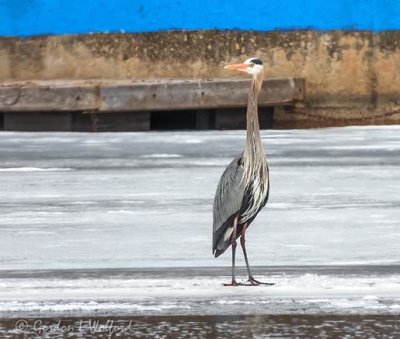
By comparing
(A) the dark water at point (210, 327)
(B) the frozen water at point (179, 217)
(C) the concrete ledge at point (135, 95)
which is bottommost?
(A) the dark water at point (210, 327)

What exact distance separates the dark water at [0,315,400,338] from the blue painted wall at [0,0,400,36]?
1035cm

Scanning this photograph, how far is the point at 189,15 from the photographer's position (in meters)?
16.1

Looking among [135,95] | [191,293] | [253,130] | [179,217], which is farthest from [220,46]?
[191,293]

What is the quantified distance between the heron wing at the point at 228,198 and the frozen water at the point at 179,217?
0.29 metres

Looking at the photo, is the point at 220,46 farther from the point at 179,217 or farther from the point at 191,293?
the point at 191,293

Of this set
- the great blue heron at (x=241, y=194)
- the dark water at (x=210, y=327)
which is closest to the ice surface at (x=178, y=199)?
the great blue heron at (x=241, y=194)

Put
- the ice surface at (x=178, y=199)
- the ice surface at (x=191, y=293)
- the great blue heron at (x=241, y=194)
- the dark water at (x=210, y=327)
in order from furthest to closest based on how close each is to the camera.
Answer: the ice surface at (x=178, y=199) < the great blue heron at (x=241, y=194) < the ice surface at (x=191, y=293) < the dark water at (x=210, y=327)

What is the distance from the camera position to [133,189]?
10.7 metres

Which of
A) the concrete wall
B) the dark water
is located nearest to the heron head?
the dark water

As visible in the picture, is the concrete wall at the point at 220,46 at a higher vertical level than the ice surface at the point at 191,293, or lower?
higher

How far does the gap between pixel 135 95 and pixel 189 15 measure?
1.53 m

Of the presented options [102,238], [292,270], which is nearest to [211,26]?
[102,238]

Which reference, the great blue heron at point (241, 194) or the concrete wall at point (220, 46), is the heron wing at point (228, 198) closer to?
the great blue heron at point (241, 194)

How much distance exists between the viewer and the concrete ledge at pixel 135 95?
589 inches
